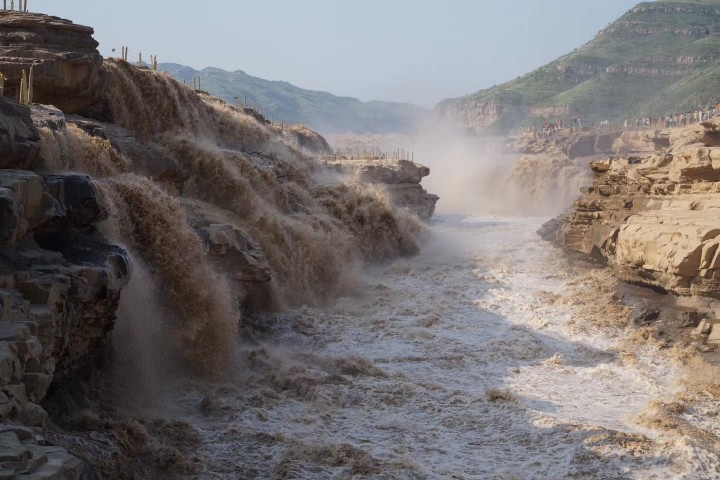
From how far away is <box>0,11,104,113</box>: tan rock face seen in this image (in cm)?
1295

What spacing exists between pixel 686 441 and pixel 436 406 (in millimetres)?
2948

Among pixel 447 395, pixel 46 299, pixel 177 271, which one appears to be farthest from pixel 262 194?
pixel 46 299

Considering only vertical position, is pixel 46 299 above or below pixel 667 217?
below

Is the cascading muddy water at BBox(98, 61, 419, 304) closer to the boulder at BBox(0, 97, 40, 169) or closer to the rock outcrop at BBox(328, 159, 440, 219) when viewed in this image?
the rock outcrop at BBox(328, 159, 440, 219)

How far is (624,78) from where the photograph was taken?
71.7 metres

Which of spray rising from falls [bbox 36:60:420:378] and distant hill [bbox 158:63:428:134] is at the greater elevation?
distant hill [bbox 158:63:428:134]

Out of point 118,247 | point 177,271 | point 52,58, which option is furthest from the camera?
→ point 52,58

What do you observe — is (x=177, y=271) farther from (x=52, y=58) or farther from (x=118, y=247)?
(x=52, y=58)

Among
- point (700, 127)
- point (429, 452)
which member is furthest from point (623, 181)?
point (429, 452)

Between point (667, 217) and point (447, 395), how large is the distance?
5.71 meters

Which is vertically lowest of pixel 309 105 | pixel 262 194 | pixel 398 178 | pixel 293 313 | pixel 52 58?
pixel 293 313

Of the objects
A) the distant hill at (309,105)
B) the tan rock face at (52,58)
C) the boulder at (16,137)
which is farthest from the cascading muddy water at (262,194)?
the distant hill at (309,105)

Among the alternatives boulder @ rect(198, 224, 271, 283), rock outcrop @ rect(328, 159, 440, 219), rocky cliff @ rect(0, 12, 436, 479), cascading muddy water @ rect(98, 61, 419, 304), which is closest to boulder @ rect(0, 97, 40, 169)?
rocky cliff @ rect(0, 12, 436, 479)

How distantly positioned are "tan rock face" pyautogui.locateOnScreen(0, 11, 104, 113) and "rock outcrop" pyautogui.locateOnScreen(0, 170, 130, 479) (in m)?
5.10
